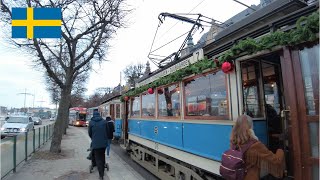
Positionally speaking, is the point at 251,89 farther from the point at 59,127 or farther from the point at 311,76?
the point at 59,127

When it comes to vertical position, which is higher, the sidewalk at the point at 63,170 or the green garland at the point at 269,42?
the green garland at the point at 269,42

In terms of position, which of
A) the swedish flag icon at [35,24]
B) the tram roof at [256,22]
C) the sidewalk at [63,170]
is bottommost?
the sidewalk at [63,170]

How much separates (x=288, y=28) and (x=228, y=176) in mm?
1950

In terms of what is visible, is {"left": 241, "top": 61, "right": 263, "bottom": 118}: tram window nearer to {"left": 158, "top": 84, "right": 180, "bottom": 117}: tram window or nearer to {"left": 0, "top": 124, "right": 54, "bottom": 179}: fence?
{"left": 158, "top": 84, "right": 180, "bottom": 117}: tram window

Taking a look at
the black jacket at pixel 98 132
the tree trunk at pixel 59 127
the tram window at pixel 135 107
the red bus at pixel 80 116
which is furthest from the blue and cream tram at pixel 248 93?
the red bus at pixel 80 116

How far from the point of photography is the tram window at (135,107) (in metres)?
11.1

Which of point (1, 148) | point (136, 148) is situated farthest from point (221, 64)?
point (136, 148)

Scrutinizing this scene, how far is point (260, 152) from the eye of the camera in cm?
385

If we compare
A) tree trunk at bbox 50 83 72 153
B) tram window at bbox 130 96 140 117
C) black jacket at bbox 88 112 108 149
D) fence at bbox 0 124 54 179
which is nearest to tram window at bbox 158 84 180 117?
black jacket at bbox 88 112 108 149

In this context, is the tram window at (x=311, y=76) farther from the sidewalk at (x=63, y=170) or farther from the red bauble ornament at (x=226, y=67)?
the sidewalk at (x=63, y=170)

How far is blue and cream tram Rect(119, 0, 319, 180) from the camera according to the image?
3.71 m

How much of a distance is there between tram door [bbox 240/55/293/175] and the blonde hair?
2.76ft

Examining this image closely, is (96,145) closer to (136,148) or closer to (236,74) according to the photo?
(136,148)

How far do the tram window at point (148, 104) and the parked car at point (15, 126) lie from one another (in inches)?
526
